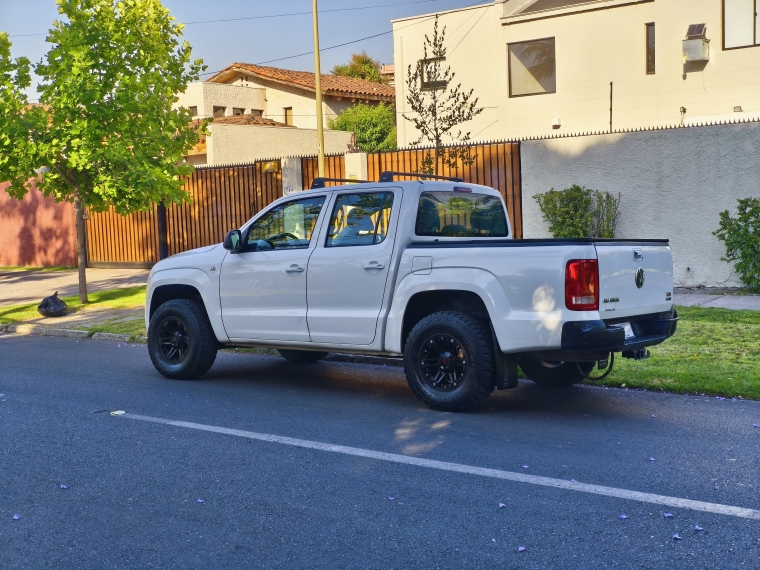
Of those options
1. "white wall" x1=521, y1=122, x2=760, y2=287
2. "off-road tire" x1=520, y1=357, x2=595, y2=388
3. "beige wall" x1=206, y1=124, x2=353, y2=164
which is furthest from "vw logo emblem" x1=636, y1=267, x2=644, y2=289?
"beige wall" x1=206, y1=124, x2=353, y2=164

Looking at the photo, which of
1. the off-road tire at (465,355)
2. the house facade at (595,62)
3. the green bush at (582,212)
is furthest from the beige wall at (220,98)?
the off-road tire at (465,355)

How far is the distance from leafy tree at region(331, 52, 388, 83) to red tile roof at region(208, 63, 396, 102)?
14063mm

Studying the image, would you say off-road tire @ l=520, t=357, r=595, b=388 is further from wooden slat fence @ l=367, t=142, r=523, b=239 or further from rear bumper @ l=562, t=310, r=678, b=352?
wooden slat fence @ l=367, t=142, r=523, b=239

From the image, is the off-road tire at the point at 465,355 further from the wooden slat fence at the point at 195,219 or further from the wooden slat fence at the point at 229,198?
the wooden slat fence at the point at 195,219

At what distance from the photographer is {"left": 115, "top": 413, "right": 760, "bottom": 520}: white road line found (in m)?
4.77

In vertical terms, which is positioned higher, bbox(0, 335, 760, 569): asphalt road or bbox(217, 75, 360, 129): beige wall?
bbox(217, 75, 360, 129): beige wall

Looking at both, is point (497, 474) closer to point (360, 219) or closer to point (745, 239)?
point (360, 219)

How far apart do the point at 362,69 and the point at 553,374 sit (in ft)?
173

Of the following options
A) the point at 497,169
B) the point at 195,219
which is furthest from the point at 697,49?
the point at 195,219

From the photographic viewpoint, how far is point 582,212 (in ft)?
49.9

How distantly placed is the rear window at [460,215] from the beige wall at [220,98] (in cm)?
3029

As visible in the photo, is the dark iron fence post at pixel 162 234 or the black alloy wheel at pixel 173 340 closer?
the black alloy wheel at pixel 173 340

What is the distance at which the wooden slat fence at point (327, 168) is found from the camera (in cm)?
1839

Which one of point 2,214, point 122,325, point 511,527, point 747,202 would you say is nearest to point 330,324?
point 511,527
